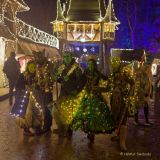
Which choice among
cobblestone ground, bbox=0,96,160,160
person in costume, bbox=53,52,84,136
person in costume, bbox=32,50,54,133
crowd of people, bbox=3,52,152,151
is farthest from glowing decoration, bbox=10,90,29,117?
person in costume, bbox=53,52,84,136

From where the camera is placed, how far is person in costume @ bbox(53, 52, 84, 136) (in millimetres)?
10438

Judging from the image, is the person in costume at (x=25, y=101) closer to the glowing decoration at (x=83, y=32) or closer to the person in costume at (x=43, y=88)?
the person in costume at (x=43, y=88)

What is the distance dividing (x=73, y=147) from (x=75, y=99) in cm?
129

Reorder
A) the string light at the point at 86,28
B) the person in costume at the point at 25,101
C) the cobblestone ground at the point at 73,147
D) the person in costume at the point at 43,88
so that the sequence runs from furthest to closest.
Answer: the string light at the point at 86,28 < the person in costume at the point at 43,88 < the person in costume at the point at 25,101 < the cobblestone ground at the point at 73,147

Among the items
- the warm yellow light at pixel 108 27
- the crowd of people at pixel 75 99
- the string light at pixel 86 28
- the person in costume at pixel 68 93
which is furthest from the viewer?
the warm yellow light at pixel 108 27

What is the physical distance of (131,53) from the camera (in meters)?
34.3

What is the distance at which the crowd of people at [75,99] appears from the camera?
9.68 m

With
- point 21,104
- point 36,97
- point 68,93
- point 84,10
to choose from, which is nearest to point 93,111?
point 68,93

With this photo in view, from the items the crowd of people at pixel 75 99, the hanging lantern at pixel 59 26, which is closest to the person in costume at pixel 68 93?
the crowd of people at pixel 75 99

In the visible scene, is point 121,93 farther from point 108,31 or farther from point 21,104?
point 108,31

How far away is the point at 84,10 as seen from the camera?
42031mm

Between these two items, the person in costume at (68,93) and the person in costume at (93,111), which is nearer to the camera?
the person in costume at (93,111)

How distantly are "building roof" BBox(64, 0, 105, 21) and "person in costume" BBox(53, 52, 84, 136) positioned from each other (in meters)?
30.3

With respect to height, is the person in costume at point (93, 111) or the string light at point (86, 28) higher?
the string light at point (86, 28)
